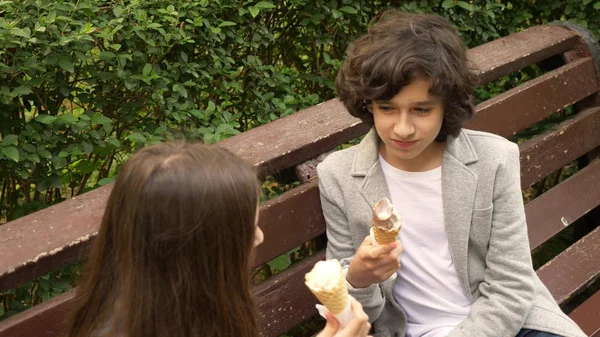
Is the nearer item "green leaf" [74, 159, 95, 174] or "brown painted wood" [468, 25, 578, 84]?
"green leaf" [74, 159, 95, 174]

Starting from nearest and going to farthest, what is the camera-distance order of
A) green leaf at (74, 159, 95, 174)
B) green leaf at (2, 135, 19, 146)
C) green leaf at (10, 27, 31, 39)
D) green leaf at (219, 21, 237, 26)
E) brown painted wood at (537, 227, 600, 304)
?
green leaf at (10, 27, 31, 39) < green leaf at (2, 135, 19, 146) < green leaf at (74, 159, 95, 174) < green leaf at (219, 21, 237, 26) < brown painted wood at (537, 227, 600, 304)

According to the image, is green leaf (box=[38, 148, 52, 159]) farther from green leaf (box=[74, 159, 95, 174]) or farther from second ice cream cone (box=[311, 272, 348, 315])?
second ice cream cone (box=[311, 272, 348, 315])

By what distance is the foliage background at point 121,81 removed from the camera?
2482mm

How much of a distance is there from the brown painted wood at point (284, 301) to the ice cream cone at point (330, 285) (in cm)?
57

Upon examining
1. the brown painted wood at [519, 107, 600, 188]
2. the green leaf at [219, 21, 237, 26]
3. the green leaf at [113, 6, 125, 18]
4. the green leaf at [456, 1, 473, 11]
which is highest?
the green leaf at [113, 6, 125, 18]

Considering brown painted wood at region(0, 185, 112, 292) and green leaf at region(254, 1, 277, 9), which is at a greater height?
green leaf at region(254, 1, 277, 9)

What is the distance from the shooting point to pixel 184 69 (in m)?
2.90

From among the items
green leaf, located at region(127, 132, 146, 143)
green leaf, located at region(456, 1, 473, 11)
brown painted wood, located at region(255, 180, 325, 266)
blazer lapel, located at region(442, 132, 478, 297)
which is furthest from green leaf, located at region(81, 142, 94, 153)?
green leaf, located at region(456, 1, 473, 11)

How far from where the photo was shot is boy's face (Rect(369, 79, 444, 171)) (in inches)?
95.1

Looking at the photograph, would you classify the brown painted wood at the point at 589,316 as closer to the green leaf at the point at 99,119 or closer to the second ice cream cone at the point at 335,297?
the second ice cream cone at the point at 335,297

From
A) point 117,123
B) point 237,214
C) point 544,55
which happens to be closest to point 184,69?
point 117,123

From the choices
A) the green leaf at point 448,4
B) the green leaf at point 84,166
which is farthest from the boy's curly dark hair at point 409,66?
the green leaf at point 448,4

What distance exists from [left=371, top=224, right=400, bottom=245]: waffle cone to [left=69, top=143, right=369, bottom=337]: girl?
45cm

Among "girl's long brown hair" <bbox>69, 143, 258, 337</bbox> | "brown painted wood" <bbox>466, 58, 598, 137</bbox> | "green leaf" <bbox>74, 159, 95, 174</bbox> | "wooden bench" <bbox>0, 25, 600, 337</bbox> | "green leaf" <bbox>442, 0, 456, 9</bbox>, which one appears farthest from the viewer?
"green leaf" <bbox>442, 0, 456, 9</bbox>
